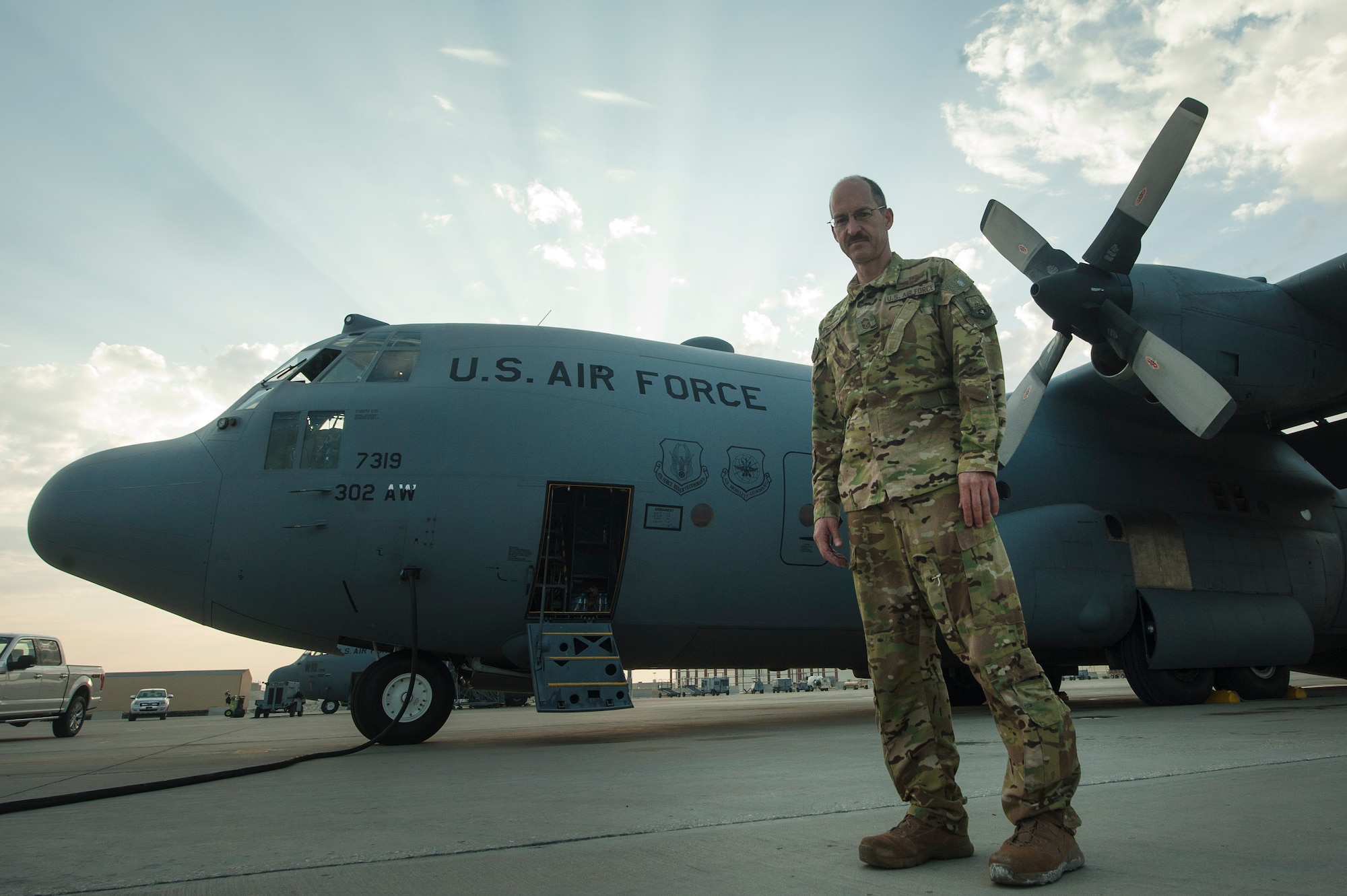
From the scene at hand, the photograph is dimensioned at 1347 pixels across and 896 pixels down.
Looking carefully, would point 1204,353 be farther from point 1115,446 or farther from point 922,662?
point 922,662

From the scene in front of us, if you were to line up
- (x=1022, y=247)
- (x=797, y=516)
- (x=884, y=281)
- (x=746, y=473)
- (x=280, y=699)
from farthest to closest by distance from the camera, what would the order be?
(x=280, y=699) → (x=1022, y=247) → (x=797, y=516) → (x=746, y=473) → (x=884, y=281)

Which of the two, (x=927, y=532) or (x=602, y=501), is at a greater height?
(x=602, y=501)

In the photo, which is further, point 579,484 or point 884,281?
point 579,484

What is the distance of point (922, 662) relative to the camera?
3014mm

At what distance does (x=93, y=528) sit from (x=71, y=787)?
3.10 meters

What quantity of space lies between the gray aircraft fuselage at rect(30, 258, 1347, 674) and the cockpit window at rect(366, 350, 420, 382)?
3.2 inches

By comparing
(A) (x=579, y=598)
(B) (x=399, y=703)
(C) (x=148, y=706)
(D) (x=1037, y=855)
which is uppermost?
(A) (x=579, y=598)

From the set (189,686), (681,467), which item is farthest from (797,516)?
(189,686)

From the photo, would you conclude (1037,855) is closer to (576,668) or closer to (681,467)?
(576,668)

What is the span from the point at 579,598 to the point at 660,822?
17.5 feet

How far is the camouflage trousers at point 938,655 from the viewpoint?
8.63 feet

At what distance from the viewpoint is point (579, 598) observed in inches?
344

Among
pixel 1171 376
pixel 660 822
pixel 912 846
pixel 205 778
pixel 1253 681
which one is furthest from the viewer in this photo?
pixel 1253 681

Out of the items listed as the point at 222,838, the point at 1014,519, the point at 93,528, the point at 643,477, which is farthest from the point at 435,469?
the point at 1014,519
